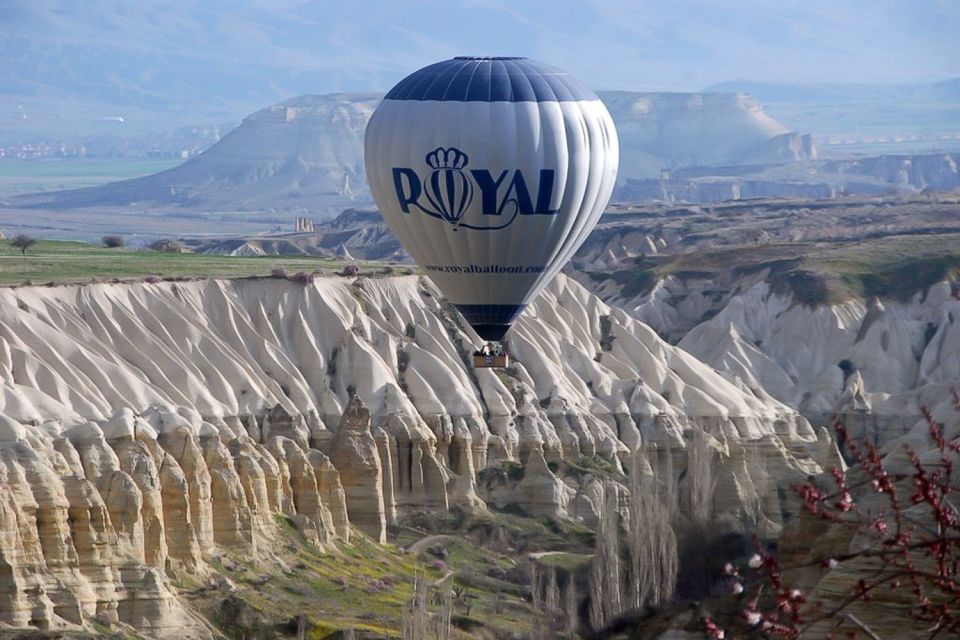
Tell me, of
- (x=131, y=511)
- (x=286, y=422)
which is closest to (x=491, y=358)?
(x=131, y=511)

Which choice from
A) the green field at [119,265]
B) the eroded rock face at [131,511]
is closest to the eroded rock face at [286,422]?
the eroded rock face at [131,511]

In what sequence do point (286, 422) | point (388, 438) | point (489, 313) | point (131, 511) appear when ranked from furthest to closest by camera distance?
point (388, 438)
point (286, 422)
point (489, 313)
point (131, 511)

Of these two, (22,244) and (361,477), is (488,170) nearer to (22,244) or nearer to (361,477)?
(361,477)

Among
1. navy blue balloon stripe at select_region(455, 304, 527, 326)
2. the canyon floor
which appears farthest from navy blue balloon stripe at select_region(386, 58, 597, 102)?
the canyon floor

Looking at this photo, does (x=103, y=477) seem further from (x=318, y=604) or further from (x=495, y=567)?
(x=495, y=567)

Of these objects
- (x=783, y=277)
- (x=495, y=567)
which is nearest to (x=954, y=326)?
(x=783, y=277)

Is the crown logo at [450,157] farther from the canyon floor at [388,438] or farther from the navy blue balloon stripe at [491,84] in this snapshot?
the canyon floor at [388,438]
